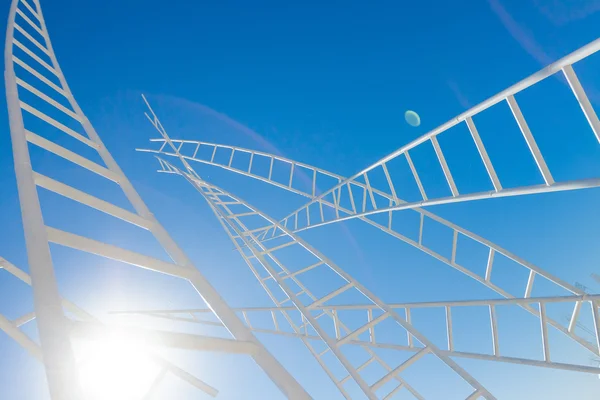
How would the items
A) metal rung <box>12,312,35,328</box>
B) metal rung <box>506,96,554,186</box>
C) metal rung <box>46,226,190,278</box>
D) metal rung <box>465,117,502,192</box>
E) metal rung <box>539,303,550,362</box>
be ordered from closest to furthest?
metal rung <box>46,226,190,278</box>
metal rung <box>506,96,554,186</box>
metal rung <box>12,312,35,328</box>
metal rung <box>465,117,502,192</box>
metal rung <box>539,303,550,362</box>

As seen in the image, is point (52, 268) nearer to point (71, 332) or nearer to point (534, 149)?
point (71, 332)

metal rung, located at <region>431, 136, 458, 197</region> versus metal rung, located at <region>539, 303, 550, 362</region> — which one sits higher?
metal rung, located at <region>431, 136, 458, 197</region>

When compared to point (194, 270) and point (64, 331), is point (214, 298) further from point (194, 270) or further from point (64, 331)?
point (64, 331)

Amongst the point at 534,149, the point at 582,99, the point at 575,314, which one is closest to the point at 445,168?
the point at 534,149

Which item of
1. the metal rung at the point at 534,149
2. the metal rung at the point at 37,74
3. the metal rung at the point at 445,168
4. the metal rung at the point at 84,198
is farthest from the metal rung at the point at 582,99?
the metal rung at the point at 37,74

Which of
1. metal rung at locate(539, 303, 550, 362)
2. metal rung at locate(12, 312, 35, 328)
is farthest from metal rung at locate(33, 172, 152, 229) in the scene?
metal rung at locate(539, 303, 550, 362)

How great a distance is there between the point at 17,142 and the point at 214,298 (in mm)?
2541

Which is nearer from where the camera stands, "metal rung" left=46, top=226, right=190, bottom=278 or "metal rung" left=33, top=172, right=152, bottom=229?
"metal rung" left=46, top=226, right=190, bottom=278

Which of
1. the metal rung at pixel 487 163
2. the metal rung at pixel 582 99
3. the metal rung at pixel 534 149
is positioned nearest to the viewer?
the metal rung at pixel 582 99

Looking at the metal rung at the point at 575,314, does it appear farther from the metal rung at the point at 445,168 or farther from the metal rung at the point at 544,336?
the metal rung at the point at 445,168

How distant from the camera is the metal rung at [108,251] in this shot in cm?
314

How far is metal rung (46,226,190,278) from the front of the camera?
3.14 metres

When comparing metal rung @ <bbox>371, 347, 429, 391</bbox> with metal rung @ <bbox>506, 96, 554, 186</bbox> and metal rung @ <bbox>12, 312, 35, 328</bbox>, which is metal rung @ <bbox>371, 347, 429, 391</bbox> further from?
metal rung @ <bbox>12, 312, 35, 328</bbox>

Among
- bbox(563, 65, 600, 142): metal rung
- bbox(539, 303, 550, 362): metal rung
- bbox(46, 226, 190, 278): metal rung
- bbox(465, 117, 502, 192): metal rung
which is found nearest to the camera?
bbox(46, 226, 190, 278): metal rung
